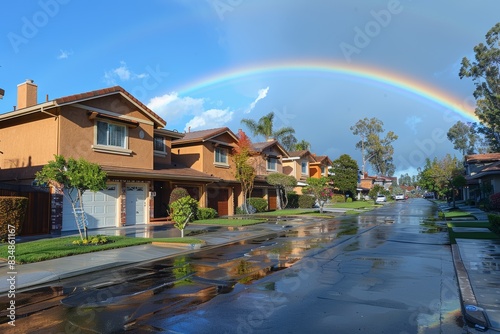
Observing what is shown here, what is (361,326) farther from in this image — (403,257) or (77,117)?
(77,117)

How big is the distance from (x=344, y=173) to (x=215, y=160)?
3417 cm

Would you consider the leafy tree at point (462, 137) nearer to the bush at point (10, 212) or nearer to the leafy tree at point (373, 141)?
the leafy tree at point (373, 141)

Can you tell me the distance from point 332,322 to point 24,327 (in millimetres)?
4614

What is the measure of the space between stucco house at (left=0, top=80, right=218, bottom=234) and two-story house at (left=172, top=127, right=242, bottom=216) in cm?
458

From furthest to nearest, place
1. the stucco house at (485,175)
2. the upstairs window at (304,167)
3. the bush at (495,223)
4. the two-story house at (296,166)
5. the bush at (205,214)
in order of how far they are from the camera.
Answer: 1. the upstairs window at (304,167)
2. the two-story house at (296,166)
3. the stucco house at (485,175)
4. the bush at (205,214)
5. the bush at (495,223)

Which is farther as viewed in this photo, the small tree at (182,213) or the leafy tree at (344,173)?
the leafy tree at (344,173)

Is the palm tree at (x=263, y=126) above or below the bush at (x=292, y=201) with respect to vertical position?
above

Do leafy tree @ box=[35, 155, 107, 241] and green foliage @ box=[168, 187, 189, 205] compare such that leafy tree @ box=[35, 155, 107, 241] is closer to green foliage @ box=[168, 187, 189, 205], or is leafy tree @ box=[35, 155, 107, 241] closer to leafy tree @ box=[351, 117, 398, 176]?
green foliage @ box=[168, 187, 189, 205]

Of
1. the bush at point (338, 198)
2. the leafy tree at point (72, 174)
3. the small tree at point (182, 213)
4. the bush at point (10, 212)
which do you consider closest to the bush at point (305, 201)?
the bush at point (338, 198)

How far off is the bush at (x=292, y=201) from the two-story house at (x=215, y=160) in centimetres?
1147

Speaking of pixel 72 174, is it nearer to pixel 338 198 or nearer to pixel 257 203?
pixel 257 203

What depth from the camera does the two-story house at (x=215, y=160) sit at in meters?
29.8

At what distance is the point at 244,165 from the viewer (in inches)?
1252

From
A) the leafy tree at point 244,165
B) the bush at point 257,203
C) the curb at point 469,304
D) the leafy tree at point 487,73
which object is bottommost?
the curb at point 469,304
